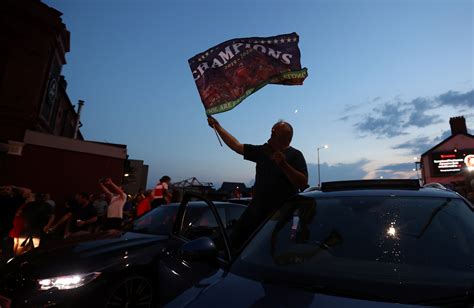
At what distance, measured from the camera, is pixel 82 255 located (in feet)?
10.7

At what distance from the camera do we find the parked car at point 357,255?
4.25ft

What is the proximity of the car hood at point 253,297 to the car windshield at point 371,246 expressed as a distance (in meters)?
0.08

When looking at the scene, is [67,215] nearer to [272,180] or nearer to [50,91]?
[272,180]

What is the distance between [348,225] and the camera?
1.97 m

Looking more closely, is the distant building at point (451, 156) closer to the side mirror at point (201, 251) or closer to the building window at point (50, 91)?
the building window at point (50, 91)

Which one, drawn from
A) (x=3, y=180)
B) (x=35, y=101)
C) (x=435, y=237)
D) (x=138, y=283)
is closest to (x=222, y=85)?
(x=138, y=283)

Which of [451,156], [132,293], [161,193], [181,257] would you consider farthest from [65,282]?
[451,156]

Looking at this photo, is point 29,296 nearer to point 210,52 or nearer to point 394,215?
point 394,215

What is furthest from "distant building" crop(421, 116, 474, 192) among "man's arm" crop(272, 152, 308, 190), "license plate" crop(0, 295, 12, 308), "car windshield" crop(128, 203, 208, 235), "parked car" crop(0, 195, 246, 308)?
"license plate" crop(0, 295, 12, 308)

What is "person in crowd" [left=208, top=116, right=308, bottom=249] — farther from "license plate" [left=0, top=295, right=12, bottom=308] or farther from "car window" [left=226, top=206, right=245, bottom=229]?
"license plate" [left=0, top=295, right=12, bottom=308]

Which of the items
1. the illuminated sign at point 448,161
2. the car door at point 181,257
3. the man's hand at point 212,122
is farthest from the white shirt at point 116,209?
the illuminated sign at point 448,161

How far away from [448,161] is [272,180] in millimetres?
51636

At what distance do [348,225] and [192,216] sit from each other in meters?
2.79

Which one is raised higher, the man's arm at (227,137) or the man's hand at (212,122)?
the man's hand at (212,122)
